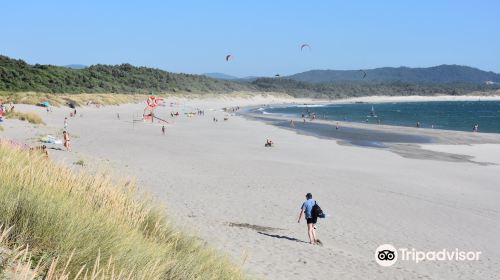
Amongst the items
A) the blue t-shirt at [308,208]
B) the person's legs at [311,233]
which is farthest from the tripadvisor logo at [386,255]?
the blue t-shirt at [308,208]

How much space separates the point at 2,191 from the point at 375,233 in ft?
31.6

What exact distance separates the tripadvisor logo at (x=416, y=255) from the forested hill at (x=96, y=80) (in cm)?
6965

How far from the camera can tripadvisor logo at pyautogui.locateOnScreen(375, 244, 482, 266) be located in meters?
10.6

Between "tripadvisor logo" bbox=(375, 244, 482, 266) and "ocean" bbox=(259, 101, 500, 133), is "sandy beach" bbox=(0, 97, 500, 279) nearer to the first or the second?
"tripadvisor logo" bbox=(375, 244, 482, 266)

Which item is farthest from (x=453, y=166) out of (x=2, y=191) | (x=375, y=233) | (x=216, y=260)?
(x=2, y=191)

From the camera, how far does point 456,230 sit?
13.4m

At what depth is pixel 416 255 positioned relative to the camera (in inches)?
434

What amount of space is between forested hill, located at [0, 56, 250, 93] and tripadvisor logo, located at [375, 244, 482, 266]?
Answer: 2742 inches

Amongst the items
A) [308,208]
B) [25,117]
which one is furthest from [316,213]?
[25,117]

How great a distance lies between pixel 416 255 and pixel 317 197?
574 centimetres

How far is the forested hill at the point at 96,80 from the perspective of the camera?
79.0 metres

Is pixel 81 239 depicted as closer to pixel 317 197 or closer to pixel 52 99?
pixel 317 197

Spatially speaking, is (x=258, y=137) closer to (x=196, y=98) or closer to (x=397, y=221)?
(x=397, y=221)

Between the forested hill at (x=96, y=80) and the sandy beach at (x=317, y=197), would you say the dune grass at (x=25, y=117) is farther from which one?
the forested hill at (x=96, y=80)
